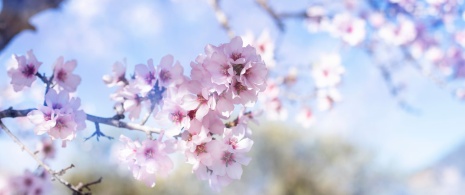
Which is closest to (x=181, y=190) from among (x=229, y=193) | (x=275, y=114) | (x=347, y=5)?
(x=229, y=193)

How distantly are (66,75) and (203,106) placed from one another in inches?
21.6

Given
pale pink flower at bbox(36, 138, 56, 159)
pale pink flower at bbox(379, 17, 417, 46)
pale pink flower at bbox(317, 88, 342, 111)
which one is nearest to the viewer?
pale pink flower at bbox(36, 138, 56, 159)

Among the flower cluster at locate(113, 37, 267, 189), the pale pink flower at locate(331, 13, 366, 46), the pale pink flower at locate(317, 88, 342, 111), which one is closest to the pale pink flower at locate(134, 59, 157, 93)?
the flower cluster at locate(113, 37, 267, 189)

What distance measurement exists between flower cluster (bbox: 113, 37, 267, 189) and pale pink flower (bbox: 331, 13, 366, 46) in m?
2.27

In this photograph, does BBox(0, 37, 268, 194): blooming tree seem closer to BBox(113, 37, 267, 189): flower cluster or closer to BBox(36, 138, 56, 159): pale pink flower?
BBox(113, 37, 267, 189): flower cluster

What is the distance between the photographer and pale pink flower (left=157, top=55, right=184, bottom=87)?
1.04 m

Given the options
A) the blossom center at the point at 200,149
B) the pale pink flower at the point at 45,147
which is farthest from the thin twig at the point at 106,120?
the pale pink flower at the point at 45,147

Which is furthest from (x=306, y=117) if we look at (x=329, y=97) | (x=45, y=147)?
(x=45, y=147)

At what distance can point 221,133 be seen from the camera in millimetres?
1007

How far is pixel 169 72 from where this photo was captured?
1068 millimetres

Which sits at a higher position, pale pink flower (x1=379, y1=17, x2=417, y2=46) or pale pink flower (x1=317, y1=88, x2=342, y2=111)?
pale pink flower (x1=379, y1=17, x2=417, y2=46)

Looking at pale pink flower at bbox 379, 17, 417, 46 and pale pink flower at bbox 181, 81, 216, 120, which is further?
pale pink flower at bbox 379, 17, 417, 46

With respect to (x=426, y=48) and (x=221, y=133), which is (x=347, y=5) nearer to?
(x=426, y=48)

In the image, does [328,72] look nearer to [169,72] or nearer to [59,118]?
[169,72]
